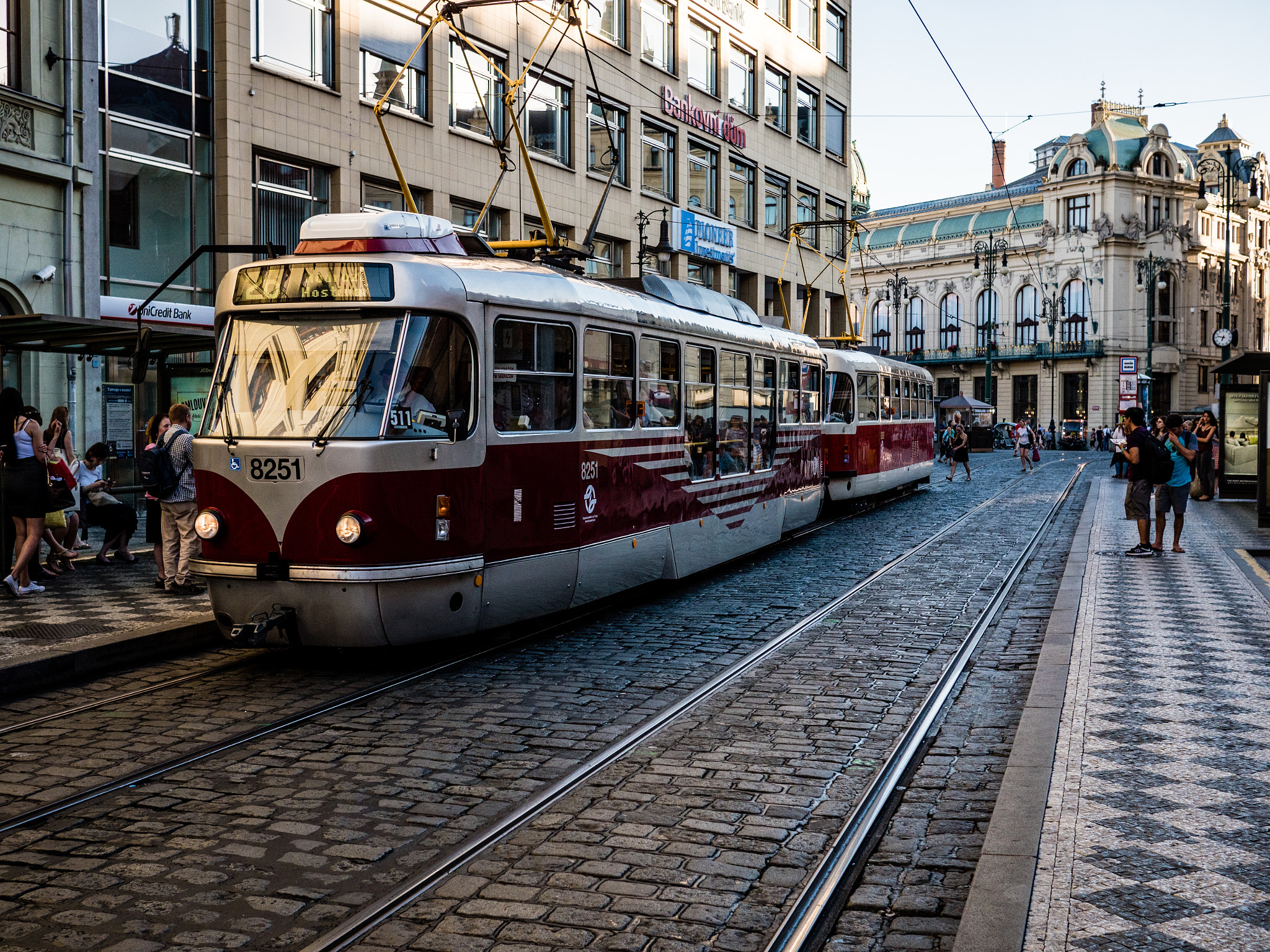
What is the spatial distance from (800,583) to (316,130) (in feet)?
44.9

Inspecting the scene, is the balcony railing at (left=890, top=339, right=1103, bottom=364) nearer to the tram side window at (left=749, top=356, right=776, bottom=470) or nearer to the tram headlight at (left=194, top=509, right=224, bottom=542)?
the tram side window at (left=749, top=356, right=776, bottom=470)

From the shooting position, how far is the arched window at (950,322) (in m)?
91.5

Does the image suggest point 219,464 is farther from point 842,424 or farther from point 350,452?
point 842,424

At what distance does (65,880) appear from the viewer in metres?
4.80

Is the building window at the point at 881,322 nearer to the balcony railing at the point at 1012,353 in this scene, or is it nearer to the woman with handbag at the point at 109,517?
the balcony railing at the point at 1012,353

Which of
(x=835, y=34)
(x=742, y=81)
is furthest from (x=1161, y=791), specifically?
(x=835, y=34)

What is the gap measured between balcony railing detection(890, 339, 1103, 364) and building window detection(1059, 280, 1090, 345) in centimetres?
68

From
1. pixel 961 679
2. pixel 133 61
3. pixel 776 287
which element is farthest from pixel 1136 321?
pixel 961 679

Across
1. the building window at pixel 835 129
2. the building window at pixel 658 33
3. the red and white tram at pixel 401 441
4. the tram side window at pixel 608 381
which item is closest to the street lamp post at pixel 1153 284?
the building window at pixel 835 129

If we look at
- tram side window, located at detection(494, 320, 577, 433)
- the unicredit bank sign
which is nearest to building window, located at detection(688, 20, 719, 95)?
the unicredit bank sign

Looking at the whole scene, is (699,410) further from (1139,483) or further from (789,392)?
(1139,483)

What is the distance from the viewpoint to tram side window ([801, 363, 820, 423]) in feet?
57.0

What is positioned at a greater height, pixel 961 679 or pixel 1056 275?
pixel 1056 275

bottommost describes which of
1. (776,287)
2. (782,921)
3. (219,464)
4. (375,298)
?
(782,921)
